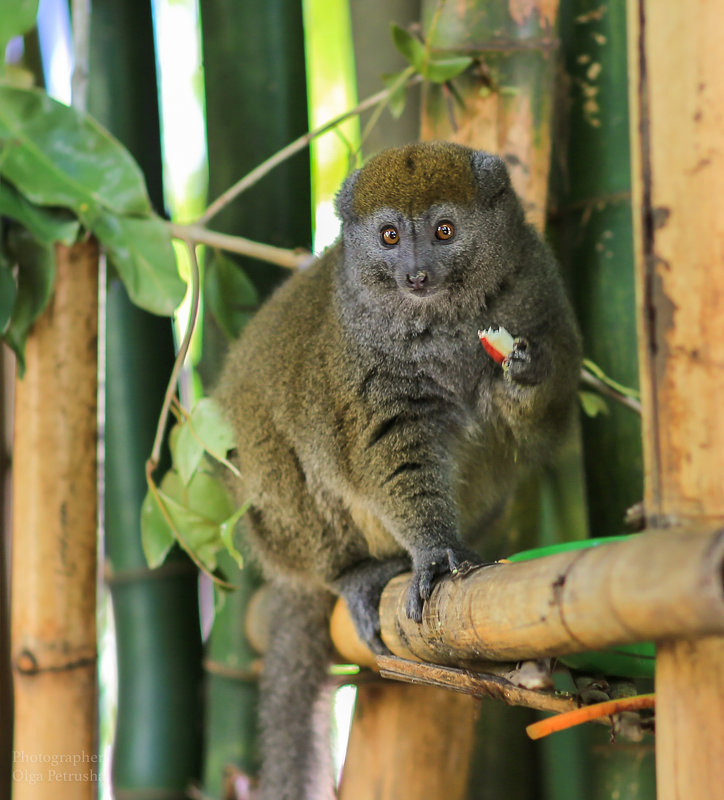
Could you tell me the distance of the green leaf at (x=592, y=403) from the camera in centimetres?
241

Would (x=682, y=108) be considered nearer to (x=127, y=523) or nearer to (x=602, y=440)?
(x=602, y=440)

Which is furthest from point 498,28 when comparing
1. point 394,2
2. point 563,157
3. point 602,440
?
point 602,440

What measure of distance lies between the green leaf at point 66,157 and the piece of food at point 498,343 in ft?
3.23

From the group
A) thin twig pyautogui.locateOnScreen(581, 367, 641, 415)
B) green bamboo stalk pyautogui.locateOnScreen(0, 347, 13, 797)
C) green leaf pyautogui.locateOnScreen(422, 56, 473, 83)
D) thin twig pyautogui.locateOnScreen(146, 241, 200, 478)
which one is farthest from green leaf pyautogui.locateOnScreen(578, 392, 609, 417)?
green bamboo stalk pyautogui.locateOnScreen(0, 347, 13, 797)

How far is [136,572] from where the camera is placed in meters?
2.84

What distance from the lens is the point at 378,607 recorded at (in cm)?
216

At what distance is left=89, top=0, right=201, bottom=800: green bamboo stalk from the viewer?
2.83 metres

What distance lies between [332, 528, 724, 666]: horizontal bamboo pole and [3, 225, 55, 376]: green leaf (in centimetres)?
131

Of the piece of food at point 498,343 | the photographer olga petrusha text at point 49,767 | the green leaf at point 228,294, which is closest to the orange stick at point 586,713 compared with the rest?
the piece of food at point 498,343

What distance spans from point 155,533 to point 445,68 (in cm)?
133

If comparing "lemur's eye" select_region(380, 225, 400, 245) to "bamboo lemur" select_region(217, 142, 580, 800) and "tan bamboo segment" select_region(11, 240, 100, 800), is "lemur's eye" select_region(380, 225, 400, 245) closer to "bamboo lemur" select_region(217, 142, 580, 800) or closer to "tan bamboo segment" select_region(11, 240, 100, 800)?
"bamboo lemur" select_region(217, 142, 580, 800)

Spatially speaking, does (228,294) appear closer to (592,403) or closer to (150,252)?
(150,252)

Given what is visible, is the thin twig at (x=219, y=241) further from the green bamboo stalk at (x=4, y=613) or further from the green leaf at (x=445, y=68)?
the green bamboo stalk at (x=4, y=613)

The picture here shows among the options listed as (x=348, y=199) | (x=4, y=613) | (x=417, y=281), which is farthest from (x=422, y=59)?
(x=4, y=613)
